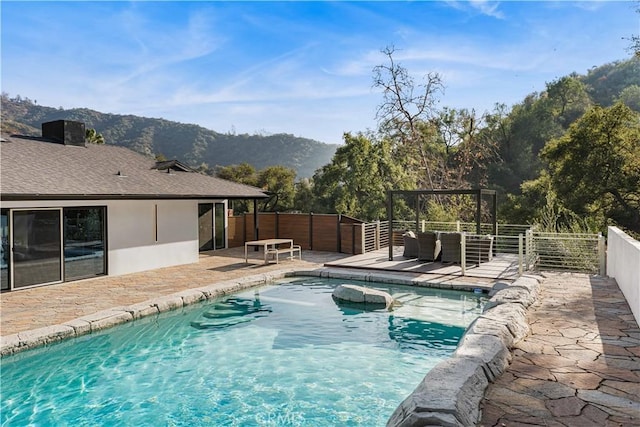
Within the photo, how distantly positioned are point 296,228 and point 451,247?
20.7 feet

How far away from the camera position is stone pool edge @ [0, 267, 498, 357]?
245 inches

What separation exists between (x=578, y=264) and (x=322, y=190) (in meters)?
14.3

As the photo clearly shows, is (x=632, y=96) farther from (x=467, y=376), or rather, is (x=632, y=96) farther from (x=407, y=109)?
(x=467, y=376)

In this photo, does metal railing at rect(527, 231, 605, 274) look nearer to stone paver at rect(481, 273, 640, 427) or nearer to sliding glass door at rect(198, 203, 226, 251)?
stone paver at rect(481, 273, 640, 427)

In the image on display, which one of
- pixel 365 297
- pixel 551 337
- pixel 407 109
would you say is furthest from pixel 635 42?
pixel 407 109

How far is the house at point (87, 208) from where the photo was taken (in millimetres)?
9227

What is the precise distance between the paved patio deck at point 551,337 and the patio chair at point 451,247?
1.06 meters

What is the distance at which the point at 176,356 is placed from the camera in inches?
253

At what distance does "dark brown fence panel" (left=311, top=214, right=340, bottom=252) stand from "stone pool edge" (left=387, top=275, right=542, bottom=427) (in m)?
9.71

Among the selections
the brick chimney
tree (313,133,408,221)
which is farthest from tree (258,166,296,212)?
the brick chimney

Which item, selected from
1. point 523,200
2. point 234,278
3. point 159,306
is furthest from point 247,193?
point 523,200

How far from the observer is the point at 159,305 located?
819cm

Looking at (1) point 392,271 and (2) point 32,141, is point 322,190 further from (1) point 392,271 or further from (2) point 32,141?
(2) point 32,141

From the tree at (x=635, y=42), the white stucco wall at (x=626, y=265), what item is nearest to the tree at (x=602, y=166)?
the tree at (x=635, y=42)
